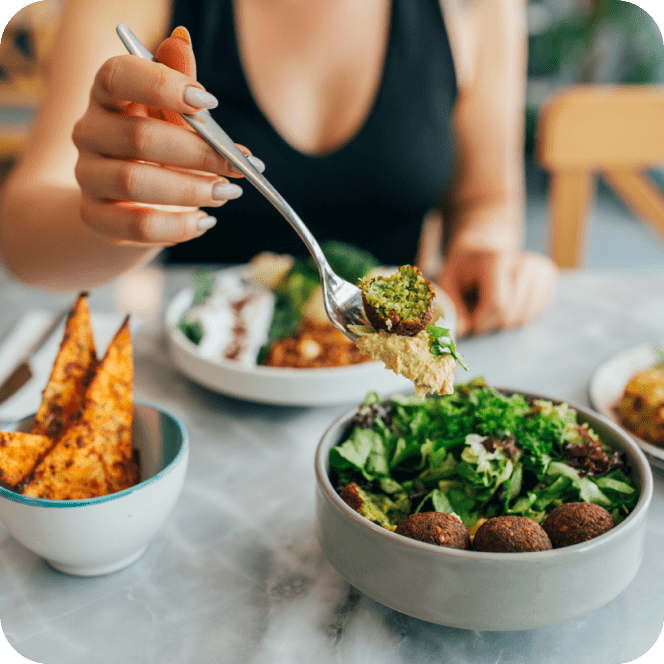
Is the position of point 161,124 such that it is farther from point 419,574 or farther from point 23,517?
point 419,574

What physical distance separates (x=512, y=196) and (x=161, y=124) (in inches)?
64.4

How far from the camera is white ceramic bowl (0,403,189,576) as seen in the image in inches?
25.3

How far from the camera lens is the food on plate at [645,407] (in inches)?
37.1

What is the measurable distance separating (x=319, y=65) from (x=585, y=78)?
5316 millimetres

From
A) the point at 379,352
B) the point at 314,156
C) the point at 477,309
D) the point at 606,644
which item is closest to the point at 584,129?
the point at 314,156

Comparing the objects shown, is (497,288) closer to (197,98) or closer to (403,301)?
(403,301)

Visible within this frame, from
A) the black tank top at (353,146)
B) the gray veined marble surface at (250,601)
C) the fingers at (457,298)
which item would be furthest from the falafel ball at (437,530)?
the black tank top at (353,146)

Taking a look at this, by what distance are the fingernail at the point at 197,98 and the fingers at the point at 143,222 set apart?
0.18 metres

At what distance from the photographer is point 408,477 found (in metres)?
0.81

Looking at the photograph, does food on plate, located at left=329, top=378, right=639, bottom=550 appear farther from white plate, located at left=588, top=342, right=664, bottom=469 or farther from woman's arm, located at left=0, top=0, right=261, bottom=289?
woman's arm, located at left=0, top=0, right=261, bottom=289

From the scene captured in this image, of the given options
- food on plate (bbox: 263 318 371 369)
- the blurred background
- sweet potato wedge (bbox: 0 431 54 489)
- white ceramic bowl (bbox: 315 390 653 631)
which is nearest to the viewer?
white ceramic bowl (bbox: 315 390 653 631)

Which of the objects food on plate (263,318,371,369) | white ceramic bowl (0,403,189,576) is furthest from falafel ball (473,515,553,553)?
food on plate (263,318,371,369)

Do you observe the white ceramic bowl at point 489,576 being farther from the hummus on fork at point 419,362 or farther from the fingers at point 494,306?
the fingers at point 494,306

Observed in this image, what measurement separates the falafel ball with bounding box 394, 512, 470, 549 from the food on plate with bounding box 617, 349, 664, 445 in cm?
49
